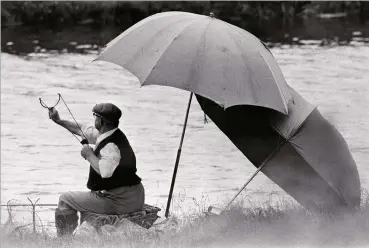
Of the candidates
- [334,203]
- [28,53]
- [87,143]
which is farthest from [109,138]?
[28,53]

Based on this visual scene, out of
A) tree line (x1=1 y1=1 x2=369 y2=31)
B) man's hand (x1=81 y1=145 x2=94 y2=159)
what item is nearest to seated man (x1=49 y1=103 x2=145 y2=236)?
man's hand (x1=81 y1=145 x2=94 y2=159)

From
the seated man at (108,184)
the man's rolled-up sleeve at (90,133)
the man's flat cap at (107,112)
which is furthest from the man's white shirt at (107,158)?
the man's rolled-up sleeve at (90,133)

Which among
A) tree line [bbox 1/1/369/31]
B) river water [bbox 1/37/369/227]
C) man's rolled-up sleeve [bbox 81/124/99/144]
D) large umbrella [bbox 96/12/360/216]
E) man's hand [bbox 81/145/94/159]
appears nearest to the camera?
man's hand [bbox 81/145/94/159]

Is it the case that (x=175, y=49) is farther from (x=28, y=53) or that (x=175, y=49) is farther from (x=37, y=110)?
(x=28, y=53)

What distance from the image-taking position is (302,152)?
25.0 feet

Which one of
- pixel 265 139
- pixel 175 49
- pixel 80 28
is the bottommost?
pixel 80 28

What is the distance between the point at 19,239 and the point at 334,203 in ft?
8.48

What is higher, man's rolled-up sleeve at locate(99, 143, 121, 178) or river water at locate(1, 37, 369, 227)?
man's rolled-up sleeve at locate(99, 143, 121, 178)

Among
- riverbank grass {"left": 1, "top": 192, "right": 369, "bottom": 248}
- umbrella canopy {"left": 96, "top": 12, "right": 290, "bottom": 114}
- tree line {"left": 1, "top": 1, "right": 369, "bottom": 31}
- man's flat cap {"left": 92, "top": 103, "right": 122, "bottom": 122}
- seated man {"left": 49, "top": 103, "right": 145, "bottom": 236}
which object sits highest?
umbrella canopy {"left": 96, "top": 12, "right": 290, "bottom": 114}

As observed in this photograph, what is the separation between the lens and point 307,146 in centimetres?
761

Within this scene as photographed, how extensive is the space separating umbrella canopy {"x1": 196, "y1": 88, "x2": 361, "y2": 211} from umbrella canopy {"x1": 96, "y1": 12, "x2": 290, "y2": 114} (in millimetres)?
351

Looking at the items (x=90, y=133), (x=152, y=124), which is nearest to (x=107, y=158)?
(x=90, y=133)

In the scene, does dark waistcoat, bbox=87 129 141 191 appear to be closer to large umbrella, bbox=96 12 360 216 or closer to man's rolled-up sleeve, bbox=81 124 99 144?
man's rolled-up sleeve, bbox=81 124 99 144

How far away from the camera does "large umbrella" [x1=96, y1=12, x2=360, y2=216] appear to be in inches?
277
